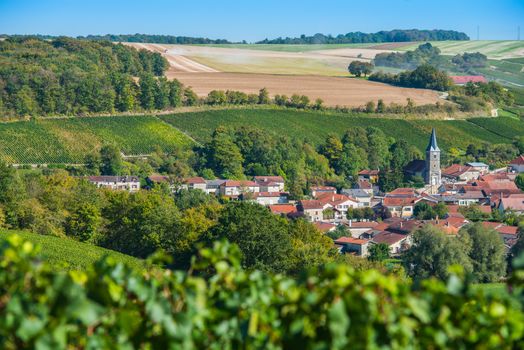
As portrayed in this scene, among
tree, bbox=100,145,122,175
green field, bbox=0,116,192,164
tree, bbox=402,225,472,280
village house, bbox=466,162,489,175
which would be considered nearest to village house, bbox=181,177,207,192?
tree, bbox=100,145,122,175

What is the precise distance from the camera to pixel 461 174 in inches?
2933

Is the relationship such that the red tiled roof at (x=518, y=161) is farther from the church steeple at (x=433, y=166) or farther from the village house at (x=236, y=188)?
the village house at (x=236, y=188)

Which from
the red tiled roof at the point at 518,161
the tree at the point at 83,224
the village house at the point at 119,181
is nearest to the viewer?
the tree at the point at 83,224

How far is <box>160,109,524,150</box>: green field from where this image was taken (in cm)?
7950

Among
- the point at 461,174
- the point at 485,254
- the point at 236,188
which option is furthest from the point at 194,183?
the point at 485,254

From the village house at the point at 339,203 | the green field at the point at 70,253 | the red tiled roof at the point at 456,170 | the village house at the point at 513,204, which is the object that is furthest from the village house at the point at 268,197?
the green field at the point at 70,253

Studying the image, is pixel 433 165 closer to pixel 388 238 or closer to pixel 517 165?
pixel 517 165

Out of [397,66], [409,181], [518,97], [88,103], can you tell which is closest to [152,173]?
[88,103]

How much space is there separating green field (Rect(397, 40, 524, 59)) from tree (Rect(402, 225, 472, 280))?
11352 cm

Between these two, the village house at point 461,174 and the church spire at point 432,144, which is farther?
the church spire at point 432,144

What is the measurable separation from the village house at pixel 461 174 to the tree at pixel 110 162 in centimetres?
2557

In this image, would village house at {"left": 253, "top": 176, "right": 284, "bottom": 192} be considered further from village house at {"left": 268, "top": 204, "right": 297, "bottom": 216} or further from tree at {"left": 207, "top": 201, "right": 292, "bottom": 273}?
tree at {"left": 207, "top": 201, "right": 292, "bottom": 273}

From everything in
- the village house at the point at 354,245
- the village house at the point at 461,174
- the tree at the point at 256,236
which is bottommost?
the village house at the point at 461,174

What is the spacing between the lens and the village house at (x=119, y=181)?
61.5m
